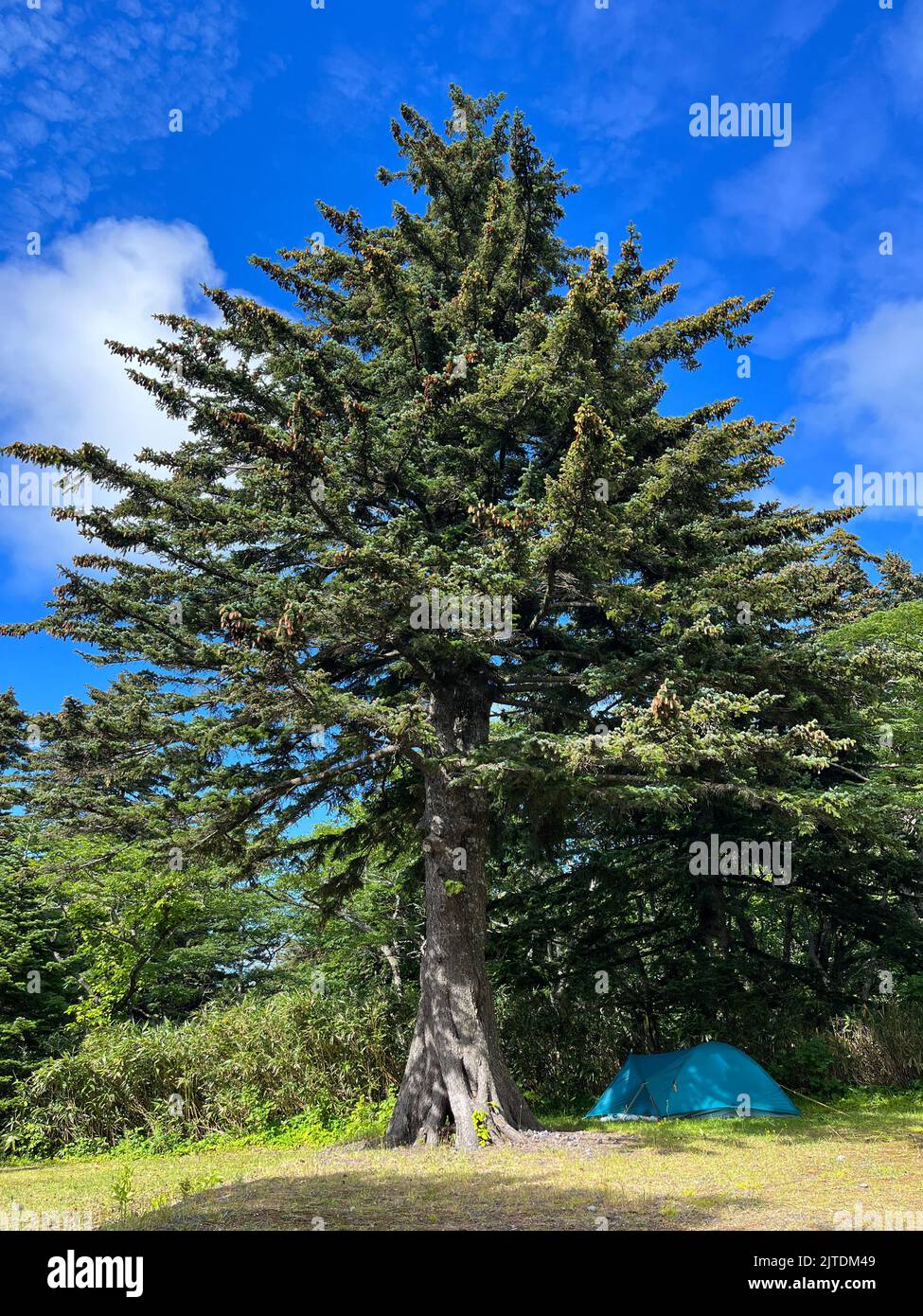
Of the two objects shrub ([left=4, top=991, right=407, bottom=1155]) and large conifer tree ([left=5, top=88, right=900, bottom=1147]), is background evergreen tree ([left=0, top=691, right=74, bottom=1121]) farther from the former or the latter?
large conifer tree ([left=5, top=88, right=900, bottom=1147])

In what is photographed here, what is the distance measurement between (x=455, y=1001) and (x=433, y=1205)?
4676mm

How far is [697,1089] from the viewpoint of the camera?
485 inches

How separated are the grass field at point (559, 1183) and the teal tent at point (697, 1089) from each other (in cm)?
52

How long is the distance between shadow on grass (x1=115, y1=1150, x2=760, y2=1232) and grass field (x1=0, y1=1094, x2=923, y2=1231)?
0.05 ft

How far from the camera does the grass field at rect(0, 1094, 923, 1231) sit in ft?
20.2

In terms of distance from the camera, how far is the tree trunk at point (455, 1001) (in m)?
10.8

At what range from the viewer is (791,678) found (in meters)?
11.6

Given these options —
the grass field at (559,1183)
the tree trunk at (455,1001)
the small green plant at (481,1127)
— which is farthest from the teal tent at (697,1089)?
the small green plant at (481,1127)
